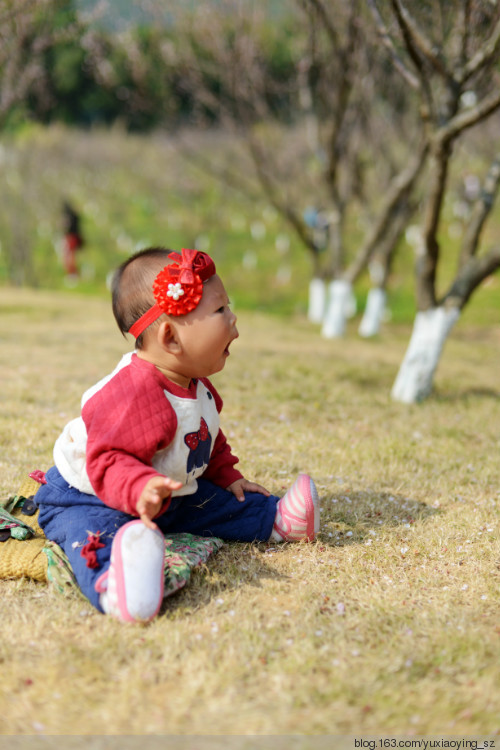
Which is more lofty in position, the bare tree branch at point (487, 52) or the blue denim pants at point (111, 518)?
the bare tree branch at point (487, 52)

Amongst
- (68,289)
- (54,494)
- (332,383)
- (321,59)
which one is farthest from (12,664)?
(68,289)

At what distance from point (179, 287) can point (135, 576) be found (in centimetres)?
114

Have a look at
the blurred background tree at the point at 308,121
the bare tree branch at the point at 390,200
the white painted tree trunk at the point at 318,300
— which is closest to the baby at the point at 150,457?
the blurred background tree at the point at 308,121

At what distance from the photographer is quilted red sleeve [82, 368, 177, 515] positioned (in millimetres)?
2561

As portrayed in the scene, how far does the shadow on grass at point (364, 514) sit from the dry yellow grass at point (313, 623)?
16 millimetres

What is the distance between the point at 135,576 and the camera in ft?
7.98

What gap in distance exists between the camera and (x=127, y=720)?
6.49 feet

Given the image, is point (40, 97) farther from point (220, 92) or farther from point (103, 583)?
point (103, 583)

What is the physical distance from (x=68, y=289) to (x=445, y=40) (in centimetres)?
1508

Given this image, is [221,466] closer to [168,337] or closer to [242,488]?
[242,488]

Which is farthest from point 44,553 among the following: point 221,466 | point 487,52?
point 487,52

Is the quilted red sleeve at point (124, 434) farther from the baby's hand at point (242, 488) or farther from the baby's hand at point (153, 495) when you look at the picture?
the baby's hand at point (242, 488)

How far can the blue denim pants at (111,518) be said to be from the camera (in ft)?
8.87

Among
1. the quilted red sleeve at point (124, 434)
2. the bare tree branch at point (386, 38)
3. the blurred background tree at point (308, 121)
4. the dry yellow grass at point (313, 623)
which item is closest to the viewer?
the dry yellow grass at point (313, 623)
